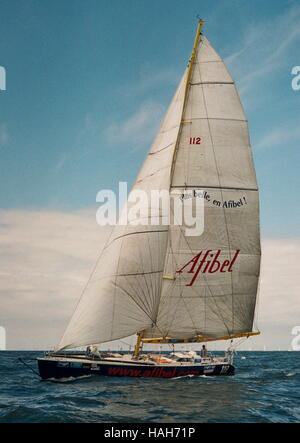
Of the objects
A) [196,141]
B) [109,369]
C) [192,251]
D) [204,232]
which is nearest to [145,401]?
[109,369]

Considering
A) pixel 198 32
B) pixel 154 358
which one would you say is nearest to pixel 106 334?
pixel 154 358

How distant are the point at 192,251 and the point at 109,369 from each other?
346 inches

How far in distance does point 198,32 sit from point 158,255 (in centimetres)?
1607

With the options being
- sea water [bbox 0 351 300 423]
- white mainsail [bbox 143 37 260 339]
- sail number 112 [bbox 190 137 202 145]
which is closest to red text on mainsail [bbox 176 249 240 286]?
white mainsail [bbox 143 37 260 339]

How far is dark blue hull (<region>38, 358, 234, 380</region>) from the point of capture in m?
22.5

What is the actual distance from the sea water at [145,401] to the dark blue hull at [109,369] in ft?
1.21

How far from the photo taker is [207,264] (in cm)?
2703

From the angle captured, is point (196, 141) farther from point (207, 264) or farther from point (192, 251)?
point (207, 264)

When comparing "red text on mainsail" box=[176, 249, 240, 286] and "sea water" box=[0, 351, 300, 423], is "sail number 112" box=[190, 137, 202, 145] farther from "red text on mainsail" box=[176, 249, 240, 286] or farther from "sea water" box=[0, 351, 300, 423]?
"sea water" box=[0, 351, 300, 423]

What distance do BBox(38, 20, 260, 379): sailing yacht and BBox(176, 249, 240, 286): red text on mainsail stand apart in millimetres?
64

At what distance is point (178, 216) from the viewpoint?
27.2 m

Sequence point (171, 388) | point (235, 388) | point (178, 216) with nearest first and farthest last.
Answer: point (171, 388), point (235, 388), point (178, 216)

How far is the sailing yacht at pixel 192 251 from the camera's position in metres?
24.2

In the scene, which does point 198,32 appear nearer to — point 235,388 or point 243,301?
point 243,301
